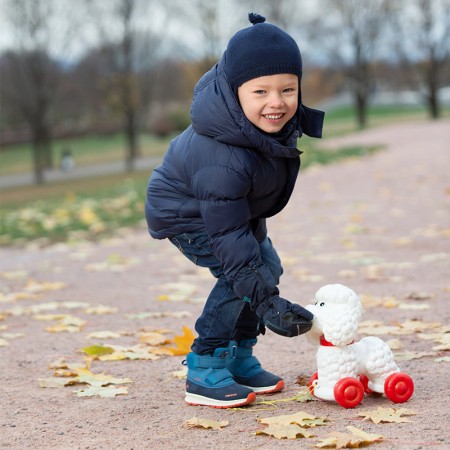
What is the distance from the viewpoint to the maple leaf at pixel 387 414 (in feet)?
8.68

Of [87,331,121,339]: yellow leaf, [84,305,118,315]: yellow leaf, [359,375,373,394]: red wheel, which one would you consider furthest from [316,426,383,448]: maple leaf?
[84,305,118,315]: yellow leaf

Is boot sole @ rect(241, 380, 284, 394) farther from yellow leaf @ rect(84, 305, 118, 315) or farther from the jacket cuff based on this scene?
yellow leaf @ rect(84, 305, 118, 315)

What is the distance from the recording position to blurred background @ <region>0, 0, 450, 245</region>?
1485cm

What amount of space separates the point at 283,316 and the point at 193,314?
2.09 m

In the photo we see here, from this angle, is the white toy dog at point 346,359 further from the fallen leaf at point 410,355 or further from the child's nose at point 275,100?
the child's nose at point 275,100

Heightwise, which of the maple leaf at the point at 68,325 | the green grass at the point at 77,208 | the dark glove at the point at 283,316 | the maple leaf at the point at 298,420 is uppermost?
the dark glove at the point at 283,316

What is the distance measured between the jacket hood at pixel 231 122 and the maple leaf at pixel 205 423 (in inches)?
35.8

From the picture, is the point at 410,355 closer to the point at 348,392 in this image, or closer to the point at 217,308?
the point at 348,392

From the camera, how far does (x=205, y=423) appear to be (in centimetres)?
272

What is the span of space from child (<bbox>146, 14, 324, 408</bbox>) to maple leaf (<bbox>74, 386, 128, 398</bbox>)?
0.31 meters

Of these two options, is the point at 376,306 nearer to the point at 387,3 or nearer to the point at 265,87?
the point at 265,87

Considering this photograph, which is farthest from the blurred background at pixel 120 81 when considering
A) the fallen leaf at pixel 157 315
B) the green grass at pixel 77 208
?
the fallen leaf at pixel 157 315

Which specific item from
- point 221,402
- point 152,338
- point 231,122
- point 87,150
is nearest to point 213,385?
point 221,402

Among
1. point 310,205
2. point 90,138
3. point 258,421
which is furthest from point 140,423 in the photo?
point 90,138
